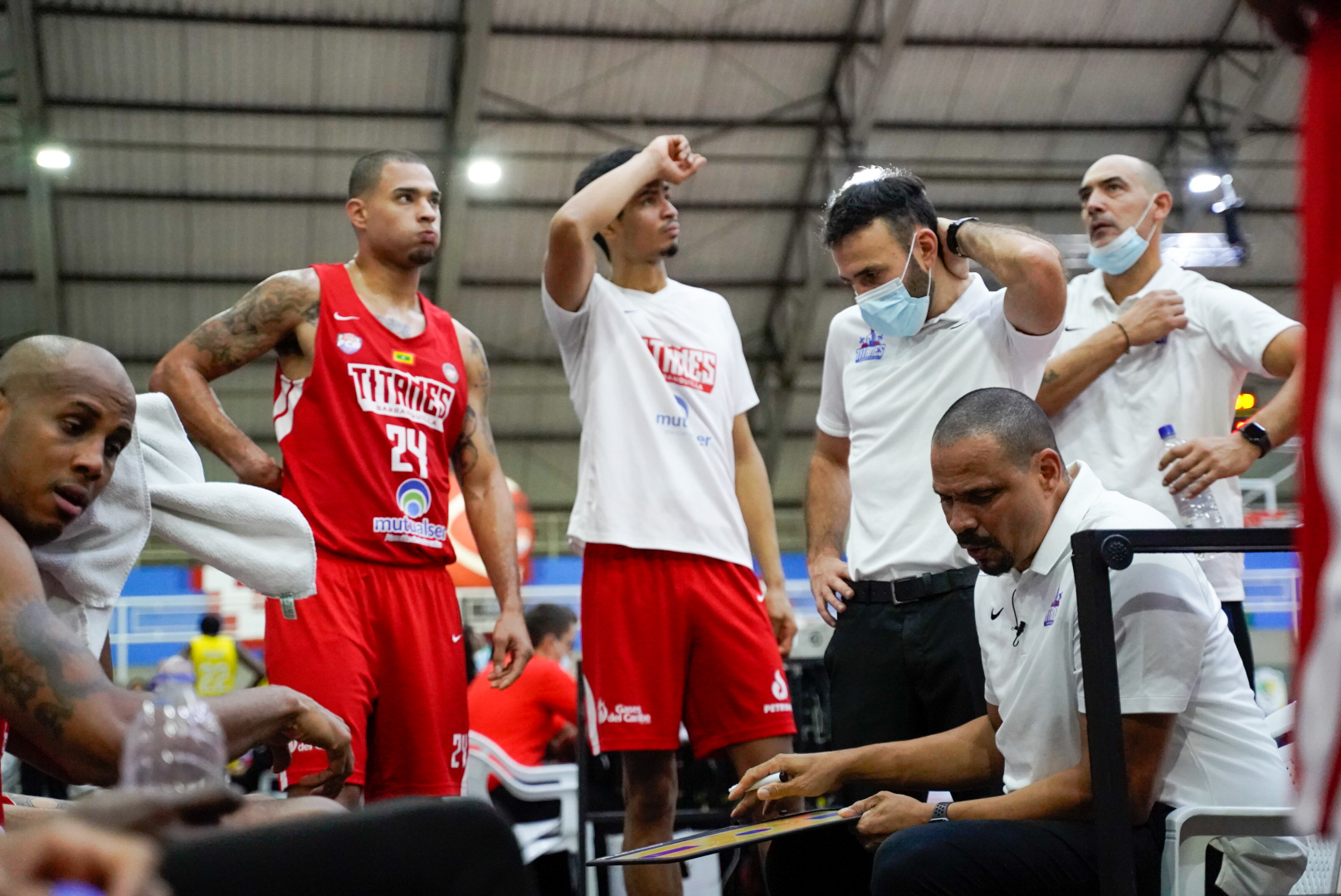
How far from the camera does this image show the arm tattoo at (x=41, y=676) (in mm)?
1617

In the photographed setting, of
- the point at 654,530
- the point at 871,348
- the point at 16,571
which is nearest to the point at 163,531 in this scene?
the point at 16,571

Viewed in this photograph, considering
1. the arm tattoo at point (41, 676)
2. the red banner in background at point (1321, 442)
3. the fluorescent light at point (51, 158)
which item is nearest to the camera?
the red banner in background at point (1321, 442)

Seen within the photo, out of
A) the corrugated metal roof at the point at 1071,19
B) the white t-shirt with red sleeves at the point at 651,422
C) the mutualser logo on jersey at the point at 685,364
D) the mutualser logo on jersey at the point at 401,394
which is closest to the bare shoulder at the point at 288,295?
the mutualser logo on jersey at the point at 401,394

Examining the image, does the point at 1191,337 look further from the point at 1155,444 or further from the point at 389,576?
the point at 389,576

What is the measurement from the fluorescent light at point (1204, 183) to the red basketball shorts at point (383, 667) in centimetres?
1316

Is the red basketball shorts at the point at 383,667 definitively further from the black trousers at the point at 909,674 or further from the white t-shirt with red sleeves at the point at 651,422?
the black trousers at the point at 909,674

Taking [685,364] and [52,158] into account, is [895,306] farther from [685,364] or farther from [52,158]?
[52,158]

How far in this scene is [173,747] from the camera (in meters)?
1.38

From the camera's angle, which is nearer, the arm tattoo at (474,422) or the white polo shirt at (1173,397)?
the white polo shirt at (1173,397)

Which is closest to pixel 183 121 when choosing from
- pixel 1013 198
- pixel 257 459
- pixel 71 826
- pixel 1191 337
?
pixel 1013 198

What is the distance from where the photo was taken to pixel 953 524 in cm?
254

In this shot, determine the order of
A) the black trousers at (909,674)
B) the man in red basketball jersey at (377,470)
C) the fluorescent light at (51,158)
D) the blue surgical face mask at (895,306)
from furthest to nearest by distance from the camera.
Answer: the fluorescent light at (51,158) → the blue surgical face mask at (895,306) → the man in red basketball jersey at (377,470) → the black trousers at (909,674)

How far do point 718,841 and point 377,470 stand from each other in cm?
166

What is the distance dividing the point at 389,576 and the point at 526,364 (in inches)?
541
